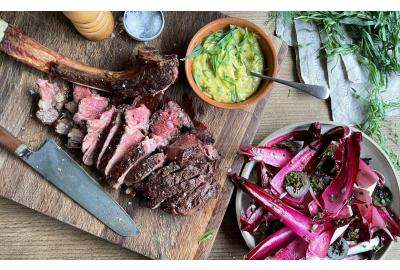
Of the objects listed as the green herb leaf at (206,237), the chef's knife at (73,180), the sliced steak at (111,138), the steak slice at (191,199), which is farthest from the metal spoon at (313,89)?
the chef's knife at (73,180)

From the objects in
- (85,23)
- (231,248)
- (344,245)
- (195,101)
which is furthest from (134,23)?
(344,245)

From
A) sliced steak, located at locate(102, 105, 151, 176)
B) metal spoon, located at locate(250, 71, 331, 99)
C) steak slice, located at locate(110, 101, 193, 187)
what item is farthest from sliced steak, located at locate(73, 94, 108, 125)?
metal spoon, located at locate(250, 71, 331, 99)

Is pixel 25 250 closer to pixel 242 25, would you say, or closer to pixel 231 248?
pixel 231 248

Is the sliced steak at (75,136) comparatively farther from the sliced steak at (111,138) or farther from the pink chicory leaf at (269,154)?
the pink chicory leaf at (269,154)

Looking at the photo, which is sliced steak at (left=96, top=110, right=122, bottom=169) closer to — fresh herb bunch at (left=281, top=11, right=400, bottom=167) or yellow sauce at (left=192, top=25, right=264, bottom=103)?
yellow sauce at (left=192, top=25, right=264, bottom=103)

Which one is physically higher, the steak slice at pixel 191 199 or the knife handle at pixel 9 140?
the knife handle at pixel 9 140
